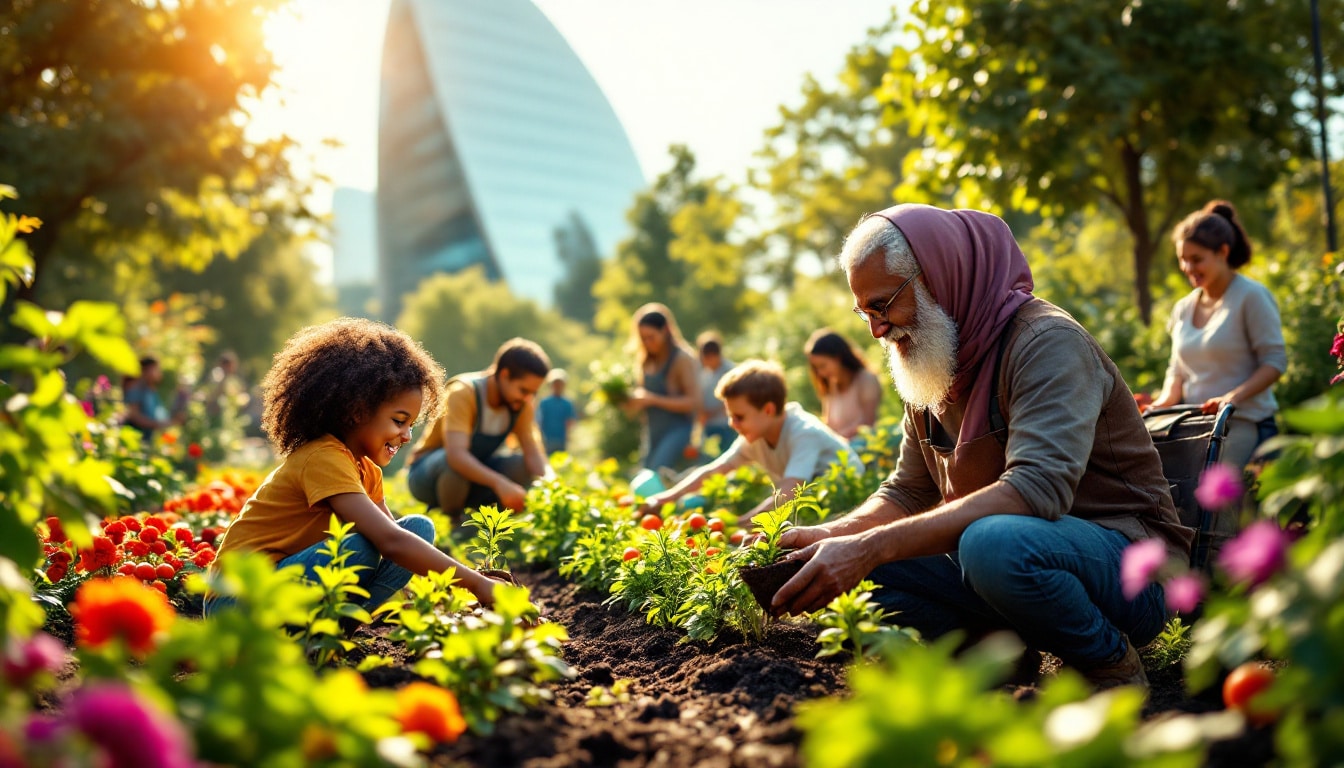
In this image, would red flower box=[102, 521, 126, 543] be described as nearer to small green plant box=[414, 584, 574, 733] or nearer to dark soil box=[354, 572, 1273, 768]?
dark soil box=[354, 572, 1273, 768]

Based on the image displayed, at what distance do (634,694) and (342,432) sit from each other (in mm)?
1279

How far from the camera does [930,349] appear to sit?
308 centimetres

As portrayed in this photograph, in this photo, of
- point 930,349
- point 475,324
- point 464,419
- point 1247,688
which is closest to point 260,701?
point 1247,688

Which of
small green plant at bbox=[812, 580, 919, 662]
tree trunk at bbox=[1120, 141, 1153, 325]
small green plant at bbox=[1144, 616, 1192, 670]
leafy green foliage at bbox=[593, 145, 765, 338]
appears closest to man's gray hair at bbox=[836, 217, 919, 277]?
small green plant at bbox=[812, 580, 919, 662]

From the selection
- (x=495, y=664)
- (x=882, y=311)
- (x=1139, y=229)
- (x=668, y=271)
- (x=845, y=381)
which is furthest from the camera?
(x=668, y=271)

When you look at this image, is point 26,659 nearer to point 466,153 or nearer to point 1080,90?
point 1080,90

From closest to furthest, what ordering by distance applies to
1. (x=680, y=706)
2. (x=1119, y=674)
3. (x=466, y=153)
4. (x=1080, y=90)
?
(x=680, y=706), (x=1119, y=674), (x=1080, y=90), (x=466, y=153)

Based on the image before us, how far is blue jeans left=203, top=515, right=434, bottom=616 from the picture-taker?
312cm

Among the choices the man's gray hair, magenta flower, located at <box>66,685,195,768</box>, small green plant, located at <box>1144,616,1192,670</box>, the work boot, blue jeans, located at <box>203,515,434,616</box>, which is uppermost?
the man's gray hair

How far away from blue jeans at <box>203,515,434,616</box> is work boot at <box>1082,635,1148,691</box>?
2050 millimetres

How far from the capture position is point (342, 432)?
10.8 ft

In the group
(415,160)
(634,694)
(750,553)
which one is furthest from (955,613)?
(415,160)

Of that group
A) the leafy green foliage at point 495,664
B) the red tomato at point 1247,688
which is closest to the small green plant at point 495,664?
the leafy green foliage at point 495,664

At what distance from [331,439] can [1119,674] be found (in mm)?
2409
